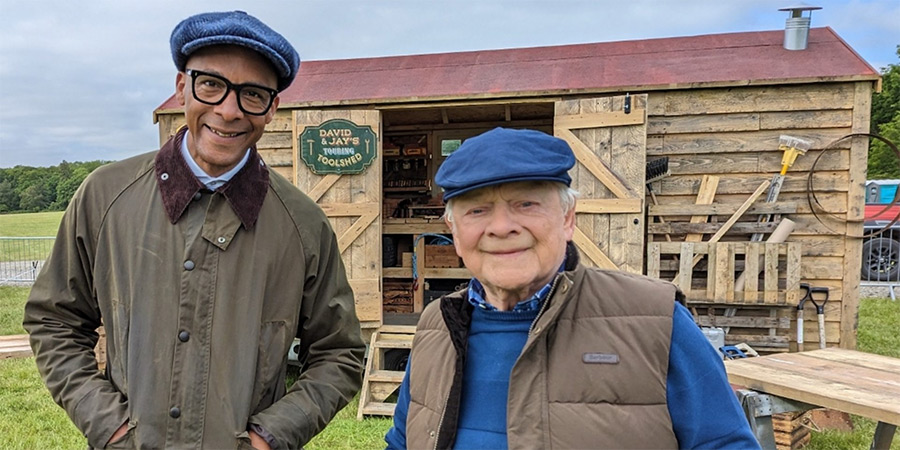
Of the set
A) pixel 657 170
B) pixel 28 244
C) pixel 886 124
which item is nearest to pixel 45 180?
pixel 28 244

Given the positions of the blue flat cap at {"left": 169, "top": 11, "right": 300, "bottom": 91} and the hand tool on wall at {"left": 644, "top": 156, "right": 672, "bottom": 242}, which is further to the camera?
the hand tool on wall at {"left": 644, "top": 156, "right": 672, "bottom": 242}

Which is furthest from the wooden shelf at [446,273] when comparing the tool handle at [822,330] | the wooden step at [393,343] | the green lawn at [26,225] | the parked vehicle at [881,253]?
the green lawn at [26,225]

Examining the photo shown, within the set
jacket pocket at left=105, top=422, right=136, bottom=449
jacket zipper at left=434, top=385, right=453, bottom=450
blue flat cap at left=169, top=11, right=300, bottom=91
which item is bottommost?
jacket pocket at left=105, top=422, right=136, bottom=449

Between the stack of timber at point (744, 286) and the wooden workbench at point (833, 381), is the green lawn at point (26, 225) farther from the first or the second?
the wooden workbench at point (833, 381)

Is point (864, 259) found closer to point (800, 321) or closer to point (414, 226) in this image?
point (800, 321)

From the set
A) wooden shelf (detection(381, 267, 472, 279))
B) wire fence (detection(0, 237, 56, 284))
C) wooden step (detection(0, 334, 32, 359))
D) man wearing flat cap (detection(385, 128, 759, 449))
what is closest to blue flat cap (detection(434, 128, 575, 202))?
man wearing flat cap (detection(385, 128, 759, 449))

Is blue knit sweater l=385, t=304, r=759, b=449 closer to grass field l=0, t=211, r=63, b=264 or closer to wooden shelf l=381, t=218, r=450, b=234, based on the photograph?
wooden shelf l=381, t=218, r=450, b=234

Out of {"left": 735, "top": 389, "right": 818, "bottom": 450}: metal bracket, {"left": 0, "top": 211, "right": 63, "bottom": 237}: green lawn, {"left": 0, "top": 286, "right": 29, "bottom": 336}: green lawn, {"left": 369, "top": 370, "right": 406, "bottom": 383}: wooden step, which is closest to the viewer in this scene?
{"left": 735, "top": 389, "right": 818, "bottom": 450}: metal bracket

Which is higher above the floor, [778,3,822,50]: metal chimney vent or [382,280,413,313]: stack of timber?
[778,3,822,50]: metal chimney vent

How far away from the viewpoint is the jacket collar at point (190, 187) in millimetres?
1589

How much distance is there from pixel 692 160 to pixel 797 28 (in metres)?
1.72

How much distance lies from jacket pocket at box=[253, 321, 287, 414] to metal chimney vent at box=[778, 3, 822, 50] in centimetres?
576

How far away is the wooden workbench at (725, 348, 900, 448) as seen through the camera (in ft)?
7.28

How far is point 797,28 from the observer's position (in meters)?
5.44
